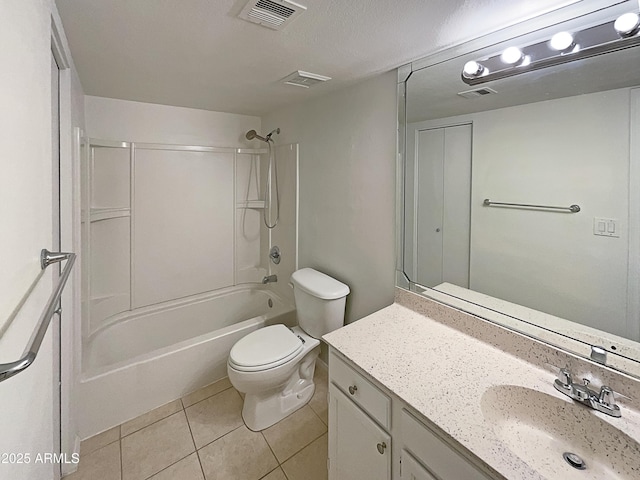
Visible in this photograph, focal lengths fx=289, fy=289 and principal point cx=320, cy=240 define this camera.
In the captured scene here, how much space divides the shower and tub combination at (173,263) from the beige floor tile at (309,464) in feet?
2.89

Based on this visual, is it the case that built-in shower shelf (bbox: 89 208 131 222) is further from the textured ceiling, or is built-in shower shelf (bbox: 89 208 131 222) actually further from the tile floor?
the tile floor

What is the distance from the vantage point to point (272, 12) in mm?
A: 1088

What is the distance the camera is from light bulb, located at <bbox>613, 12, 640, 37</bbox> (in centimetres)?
91

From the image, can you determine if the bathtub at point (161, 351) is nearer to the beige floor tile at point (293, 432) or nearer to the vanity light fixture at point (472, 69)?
the beige floor tile at point (293, 432)

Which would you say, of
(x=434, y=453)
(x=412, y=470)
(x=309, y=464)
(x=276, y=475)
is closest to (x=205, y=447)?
(x=276, y=475)

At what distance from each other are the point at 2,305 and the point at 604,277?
1.66 metres

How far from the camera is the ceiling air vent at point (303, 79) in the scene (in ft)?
5.56

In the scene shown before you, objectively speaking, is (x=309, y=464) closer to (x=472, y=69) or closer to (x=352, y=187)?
(x=352, y=187)

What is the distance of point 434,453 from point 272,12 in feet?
5.23

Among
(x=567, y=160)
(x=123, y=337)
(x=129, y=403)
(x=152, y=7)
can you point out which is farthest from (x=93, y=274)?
(x=567, y=160)

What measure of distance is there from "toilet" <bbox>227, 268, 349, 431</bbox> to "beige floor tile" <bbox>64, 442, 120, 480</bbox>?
26.8 inches

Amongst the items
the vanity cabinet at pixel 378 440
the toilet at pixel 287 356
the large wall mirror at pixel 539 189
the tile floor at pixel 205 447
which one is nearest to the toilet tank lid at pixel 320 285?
the toilet at pixel 287 356

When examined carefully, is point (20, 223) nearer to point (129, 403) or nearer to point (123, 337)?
point (129, 403)

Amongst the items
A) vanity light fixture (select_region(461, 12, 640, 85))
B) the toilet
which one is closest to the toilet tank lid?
the toilet
